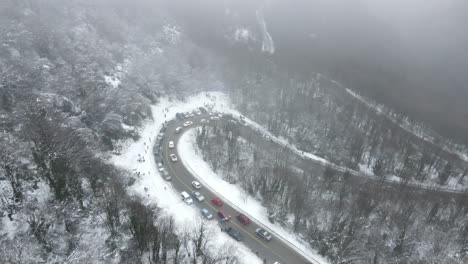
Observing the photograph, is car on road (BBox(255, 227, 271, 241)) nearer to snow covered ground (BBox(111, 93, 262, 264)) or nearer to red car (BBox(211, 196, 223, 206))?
snow covered ground (BBox(111, 93, 262, 264))

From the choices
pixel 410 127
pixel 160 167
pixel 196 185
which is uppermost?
pixel 196 185

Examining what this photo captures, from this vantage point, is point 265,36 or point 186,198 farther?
point 265,36

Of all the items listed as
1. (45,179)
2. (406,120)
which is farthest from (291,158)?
(406,120)

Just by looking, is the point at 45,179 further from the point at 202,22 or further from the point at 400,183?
the point at 202,22

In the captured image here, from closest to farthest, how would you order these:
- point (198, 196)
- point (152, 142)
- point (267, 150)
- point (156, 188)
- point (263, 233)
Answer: point (263, 233)
point (198, 196)
point (156, 188)
point (152, 142)
point (267, 150)

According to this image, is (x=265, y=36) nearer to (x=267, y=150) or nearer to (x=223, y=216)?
(x=267, y=150)

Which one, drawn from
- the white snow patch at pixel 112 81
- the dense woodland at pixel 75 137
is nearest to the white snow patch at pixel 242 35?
the dense woodland at pixel 75 137

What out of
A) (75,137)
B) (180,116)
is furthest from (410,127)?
(75,137)
